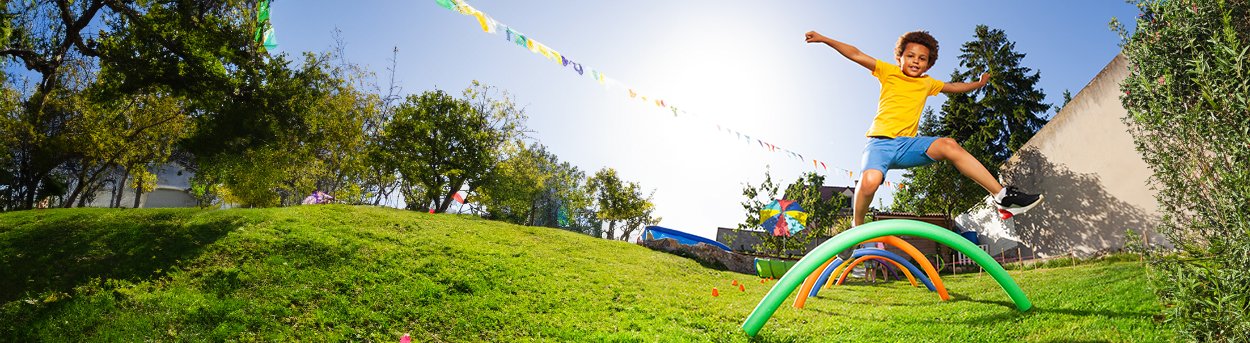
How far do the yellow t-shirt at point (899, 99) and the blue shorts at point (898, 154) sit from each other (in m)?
0.11

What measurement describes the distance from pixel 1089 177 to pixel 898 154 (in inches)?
584

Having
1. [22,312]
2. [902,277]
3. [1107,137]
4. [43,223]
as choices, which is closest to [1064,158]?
[1107,137]

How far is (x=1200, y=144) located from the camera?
12.9 ft

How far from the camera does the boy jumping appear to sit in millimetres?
3990

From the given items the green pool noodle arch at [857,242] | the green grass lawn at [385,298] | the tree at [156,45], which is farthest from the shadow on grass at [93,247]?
the green pool noodle arch at [857,242]

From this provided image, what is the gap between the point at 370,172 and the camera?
26203 millimetres

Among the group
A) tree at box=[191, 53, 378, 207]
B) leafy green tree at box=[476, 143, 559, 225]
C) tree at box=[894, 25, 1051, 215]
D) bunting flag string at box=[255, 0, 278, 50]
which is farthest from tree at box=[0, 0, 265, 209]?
tree at box=[894, 25, 1051, 215]

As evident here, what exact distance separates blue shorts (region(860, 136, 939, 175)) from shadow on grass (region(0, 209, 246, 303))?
1027 cm

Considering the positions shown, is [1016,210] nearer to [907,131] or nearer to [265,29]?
[907,131]

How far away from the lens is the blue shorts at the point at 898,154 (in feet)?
13.4

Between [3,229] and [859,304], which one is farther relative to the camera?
[3,229]

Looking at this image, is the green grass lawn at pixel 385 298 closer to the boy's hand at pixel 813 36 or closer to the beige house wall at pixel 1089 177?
the boy's hand at pixel 813 36

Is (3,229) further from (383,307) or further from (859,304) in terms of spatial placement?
(859,304)

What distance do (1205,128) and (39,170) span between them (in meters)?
29.4
